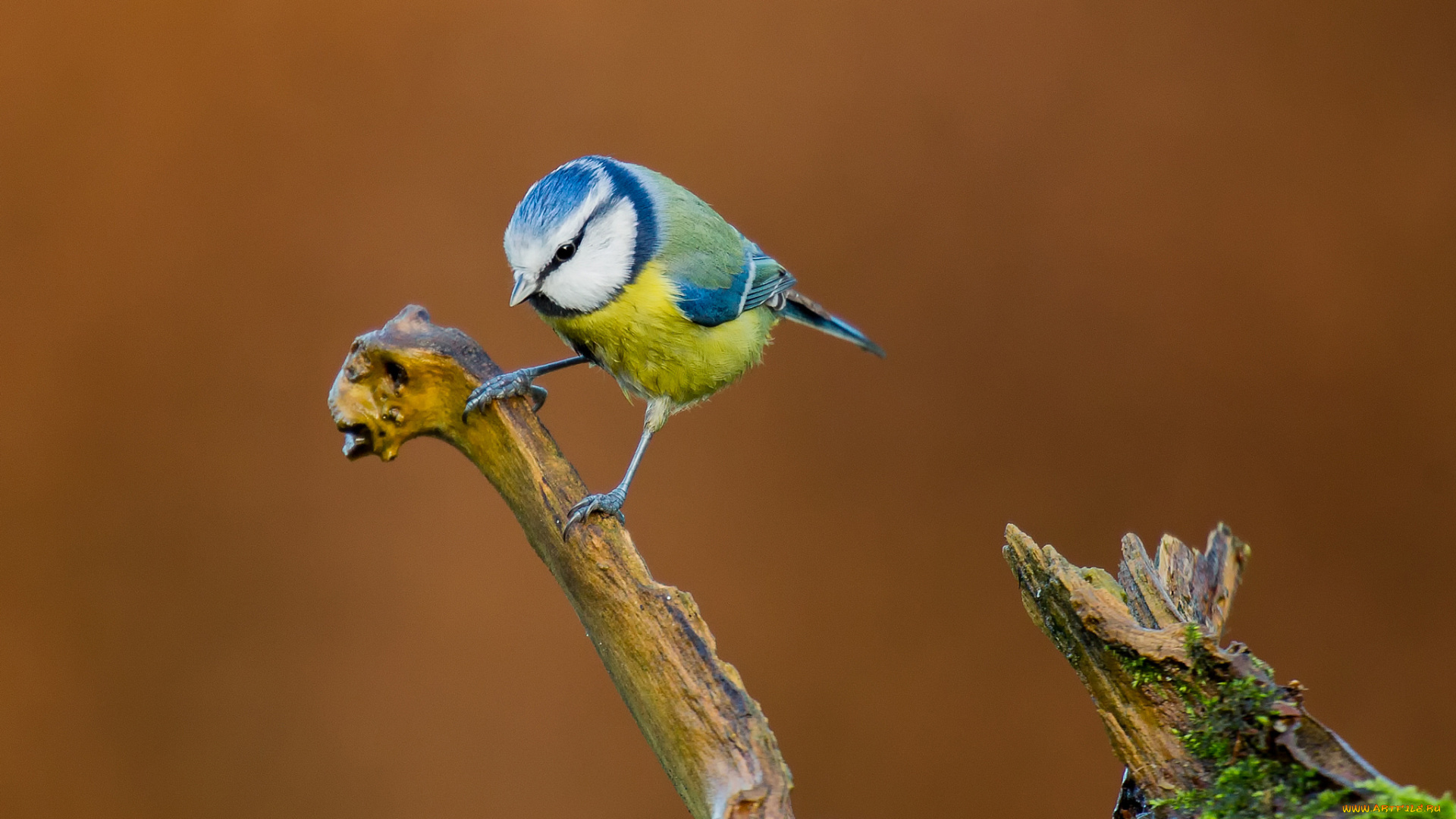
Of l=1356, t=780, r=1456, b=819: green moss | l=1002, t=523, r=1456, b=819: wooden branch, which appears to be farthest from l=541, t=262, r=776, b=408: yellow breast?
l=1356, t=780, r=1456, b=819: green moss

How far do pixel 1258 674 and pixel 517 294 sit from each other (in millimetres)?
750

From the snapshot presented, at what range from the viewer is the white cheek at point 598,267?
1.14 meters

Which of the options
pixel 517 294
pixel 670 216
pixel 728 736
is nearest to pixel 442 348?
pixel 517 294

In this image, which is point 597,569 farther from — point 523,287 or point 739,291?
point 739,291

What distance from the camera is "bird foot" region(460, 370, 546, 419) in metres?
1.12

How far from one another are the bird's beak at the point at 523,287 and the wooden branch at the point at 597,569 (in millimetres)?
91

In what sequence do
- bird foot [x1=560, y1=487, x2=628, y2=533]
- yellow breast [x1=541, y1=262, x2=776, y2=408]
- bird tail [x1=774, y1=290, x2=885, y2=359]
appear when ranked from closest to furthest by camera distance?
bird foot [x1=560, y1=487, x2=628, y2=533], yellow breast [x1=541, y1=262, x2=776, y2=408], bird tail [x1=774, y1=290, x2=885, y2=359]

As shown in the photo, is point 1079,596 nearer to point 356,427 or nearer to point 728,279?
point 728,279

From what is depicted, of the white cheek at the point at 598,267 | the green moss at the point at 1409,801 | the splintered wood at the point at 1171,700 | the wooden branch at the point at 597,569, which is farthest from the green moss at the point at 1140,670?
the white cheek at the point at 598,267

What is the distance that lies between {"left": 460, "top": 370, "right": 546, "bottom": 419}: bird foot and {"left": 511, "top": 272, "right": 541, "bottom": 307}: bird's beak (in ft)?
0.25

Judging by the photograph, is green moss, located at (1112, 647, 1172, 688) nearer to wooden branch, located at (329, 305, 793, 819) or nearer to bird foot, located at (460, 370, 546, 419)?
wooden branch, located at (329, 305, 793, 819)

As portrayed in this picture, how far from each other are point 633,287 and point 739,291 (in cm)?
16

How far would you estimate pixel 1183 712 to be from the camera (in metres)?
A: 0.89

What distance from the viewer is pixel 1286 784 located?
818 millimetres
